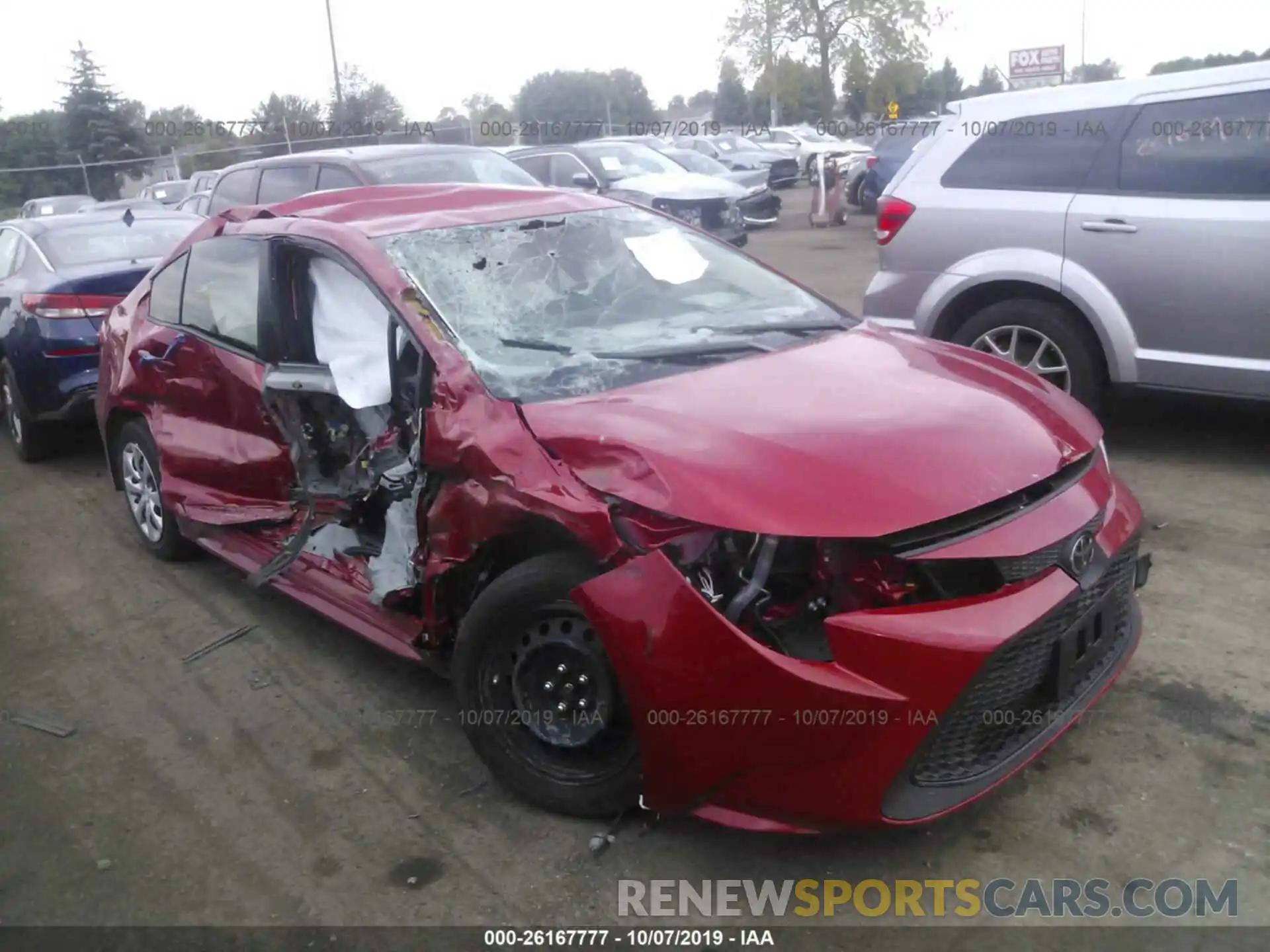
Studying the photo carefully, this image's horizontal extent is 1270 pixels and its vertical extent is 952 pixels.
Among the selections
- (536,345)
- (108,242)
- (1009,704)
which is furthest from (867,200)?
(1009,704)

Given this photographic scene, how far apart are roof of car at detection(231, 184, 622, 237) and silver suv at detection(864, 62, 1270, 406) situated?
2.28 meters

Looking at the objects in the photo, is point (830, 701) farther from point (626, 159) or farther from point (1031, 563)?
point (626, 159)

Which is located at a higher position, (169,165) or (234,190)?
(169,165)

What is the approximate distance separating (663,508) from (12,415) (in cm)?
630

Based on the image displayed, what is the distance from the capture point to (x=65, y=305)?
663cm

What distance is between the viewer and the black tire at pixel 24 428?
6953 mm

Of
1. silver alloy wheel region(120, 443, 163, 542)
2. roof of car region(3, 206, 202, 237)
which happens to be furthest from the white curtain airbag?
roof of car region(3, 206, 202, 237)

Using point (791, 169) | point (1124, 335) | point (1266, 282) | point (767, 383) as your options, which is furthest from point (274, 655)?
point (791, 169)

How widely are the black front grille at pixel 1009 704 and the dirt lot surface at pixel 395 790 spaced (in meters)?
0.32

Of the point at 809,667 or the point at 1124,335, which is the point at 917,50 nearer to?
the point at 1124,335

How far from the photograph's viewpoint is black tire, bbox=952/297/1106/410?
5465 millimetres

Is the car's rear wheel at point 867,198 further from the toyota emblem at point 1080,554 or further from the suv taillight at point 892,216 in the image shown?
the toyota emblem at point 1080,554

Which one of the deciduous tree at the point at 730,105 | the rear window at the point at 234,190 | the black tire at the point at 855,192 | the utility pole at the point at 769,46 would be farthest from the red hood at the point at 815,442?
the deciduous tree at the point at 730,105

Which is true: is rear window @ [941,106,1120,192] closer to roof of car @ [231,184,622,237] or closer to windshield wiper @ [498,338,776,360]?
roof of car @ [231,184,622,237]
